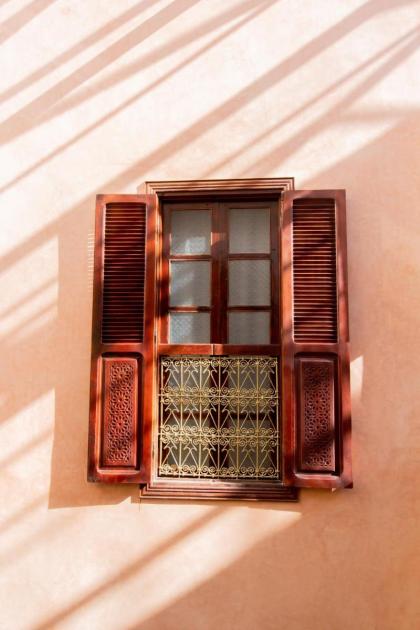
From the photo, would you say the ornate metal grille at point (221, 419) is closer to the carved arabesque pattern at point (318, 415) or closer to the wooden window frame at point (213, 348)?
the wooden window frame at point (213, 348)

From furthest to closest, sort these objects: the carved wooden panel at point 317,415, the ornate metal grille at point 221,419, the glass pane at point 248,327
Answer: the glass pane at point 248,327 → the ornate metal grille at point 221,419 → the carved wooden panel at point 317,415

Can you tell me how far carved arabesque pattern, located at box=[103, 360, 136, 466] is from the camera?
11.6 feet

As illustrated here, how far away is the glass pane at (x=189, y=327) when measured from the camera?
3.78 m

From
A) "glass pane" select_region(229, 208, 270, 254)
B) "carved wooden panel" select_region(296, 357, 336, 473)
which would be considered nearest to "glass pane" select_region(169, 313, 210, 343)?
"glass pane" select_region(229, 208, 270, 254)

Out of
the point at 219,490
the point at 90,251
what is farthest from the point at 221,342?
the point at 90,251

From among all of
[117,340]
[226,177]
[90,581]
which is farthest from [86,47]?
[90,581]

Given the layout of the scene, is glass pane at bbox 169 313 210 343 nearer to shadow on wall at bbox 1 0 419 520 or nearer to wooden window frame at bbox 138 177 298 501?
wooden window frame at bbox 138 177 298 501

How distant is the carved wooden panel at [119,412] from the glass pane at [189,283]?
50 cm

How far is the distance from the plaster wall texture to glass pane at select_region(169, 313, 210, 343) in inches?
20.2

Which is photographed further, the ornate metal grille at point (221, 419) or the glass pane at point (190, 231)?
the glass pane at point (190, 231)

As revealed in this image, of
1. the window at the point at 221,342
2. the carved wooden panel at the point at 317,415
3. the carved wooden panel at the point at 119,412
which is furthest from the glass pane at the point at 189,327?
the carved wooden panel at the point at 317,415

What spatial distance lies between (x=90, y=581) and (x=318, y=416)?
63.6 inches

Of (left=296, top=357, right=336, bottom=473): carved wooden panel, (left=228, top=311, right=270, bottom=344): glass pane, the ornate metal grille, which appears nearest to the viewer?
(left=296, top=357, right=336, bottom=473): carved wooden panel

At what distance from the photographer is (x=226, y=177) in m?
3.73
